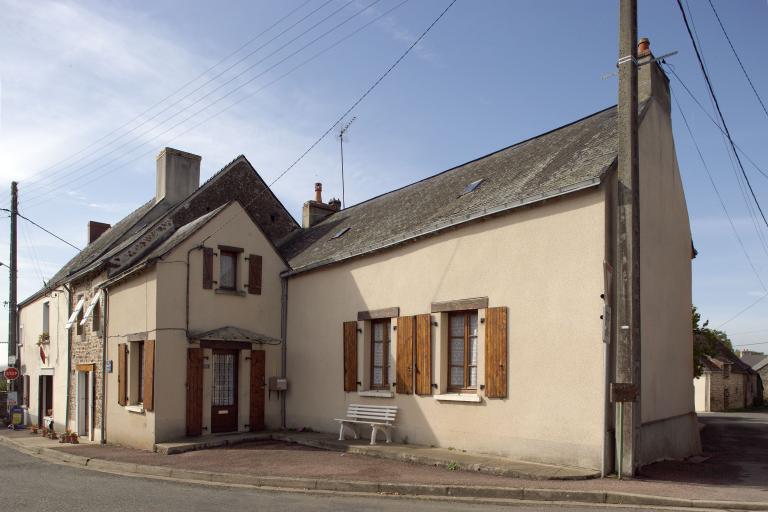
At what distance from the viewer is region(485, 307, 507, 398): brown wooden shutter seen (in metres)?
11.5

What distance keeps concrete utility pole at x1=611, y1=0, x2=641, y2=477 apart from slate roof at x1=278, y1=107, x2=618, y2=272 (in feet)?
1.54

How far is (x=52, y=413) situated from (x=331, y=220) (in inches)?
439

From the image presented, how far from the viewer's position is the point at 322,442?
14.0 metres

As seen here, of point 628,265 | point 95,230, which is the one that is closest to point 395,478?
point 628,265

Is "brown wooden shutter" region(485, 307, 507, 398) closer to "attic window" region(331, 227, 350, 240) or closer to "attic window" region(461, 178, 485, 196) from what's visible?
"attic window" region(461, 178, 485, 196)

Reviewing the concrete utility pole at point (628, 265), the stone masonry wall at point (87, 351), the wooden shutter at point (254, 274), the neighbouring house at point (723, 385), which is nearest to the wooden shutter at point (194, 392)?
the wooden shutter at point (254, 274)

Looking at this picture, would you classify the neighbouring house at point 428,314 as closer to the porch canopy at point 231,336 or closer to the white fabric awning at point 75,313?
the porch canopy at point 231,336

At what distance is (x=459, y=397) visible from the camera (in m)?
12.3

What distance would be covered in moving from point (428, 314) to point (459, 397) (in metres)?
1.77

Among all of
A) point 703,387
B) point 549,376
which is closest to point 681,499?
point 549,376

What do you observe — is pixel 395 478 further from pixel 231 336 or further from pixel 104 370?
pixel 104 370

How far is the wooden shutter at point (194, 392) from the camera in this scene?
1541 cm

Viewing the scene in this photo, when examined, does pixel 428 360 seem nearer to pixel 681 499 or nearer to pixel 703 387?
pixel 681 499

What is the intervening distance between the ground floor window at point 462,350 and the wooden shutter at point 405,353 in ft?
2.90
